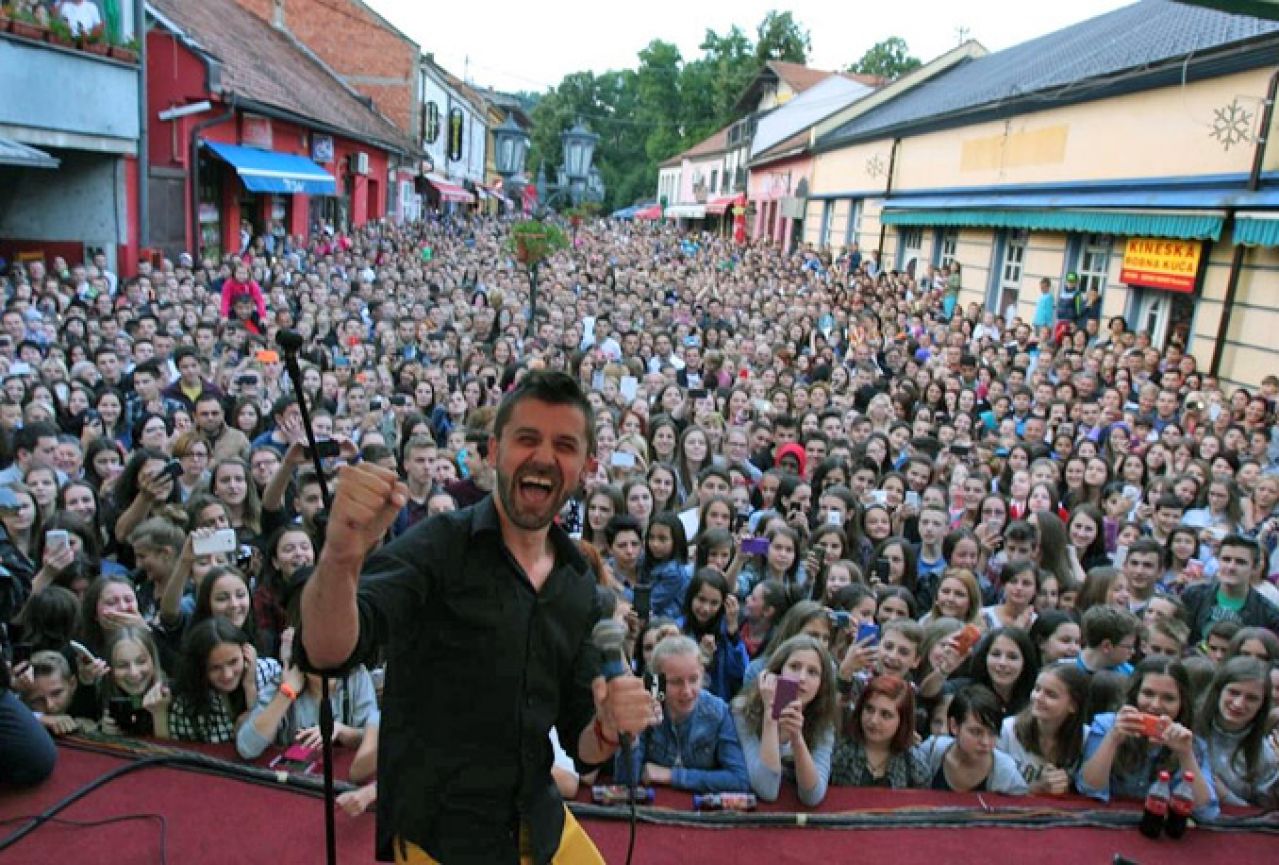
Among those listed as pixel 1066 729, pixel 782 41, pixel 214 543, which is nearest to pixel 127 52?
pixel 214 543

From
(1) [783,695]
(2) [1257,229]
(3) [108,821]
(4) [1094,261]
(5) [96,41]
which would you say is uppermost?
(5) [96,41]

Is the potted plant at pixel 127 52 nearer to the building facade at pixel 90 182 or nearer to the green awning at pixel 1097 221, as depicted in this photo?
the building facade at pixel 90 182

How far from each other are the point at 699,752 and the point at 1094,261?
1420 cm

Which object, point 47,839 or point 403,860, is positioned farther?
point 47,839

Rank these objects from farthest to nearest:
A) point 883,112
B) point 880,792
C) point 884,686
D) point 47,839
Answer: point 883,112 < point 884,686 < point 880,792 < point 47,839

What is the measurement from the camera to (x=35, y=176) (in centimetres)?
1398

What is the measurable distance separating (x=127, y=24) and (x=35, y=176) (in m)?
2.72

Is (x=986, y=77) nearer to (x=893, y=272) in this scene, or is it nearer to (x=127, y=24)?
(x=893, y=272)

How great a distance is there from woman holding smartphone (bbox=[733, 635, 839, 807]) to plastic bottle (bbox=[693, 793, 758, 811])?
10 centimetres

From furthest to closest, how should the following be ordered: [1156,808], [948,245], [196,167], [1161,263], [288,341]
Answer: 1. [948,245]
2. [196,167]
3. [1161,263]
4. [1156,808]
5. [288,341]

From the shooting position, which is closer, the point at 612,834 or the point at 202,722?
the point at 612,834

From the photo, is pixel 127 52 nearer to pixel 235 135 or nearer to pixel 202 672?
pixel 235 135

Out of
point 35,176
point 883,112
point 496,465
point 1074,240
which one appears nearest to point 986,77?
point 883,112

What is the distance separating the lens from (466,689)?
6.32 ft
